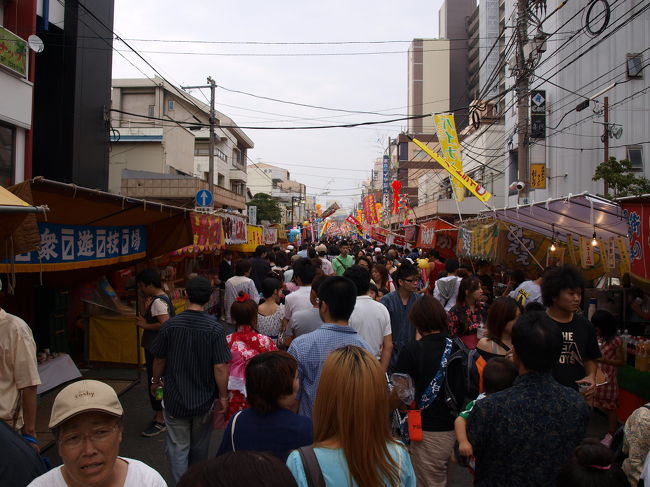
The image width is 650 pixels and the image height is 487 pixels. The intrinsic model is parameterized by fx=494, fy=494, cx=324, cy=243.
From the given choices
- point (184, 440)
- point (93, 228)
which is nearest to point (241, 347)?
point (184, 440)

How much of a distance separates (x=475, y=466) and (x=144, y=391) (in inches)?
224

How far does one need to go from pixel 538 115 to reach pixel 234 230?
56.5ft

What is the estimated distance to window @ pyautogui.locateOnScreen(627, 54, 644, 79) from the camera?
18.5m

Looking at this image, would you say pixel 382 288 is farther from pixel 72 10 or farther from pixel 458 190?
pixel 72 10

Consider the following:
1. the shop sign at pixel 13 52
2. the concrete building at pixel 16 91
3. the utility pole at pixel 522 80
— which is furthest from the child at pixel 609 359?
the shop sign at pixel 13 52

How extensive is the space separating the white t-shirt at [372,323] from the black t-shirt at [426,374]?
102cm

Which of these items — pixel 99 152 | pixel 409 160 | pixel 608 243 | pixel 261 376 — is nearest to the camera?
pixel 261 376

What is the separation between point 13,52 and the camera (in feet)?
38.9

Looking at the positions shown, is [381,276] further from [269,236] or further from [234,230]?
[269,236]

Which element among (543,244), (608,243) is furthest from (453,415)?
(543,244)

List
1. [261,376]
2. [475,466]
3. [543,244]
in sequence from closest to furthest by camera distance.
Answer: [261,376], [475,466], [543,244]

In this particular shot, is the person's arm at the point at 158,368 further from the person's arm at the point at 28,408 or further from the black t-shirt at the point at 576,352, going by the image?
the black t-shirt at the point at 576,352

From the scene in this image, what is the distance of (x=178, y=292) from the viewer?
36.4ft

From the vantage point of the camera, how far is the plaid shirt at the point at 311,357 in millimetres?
3227
